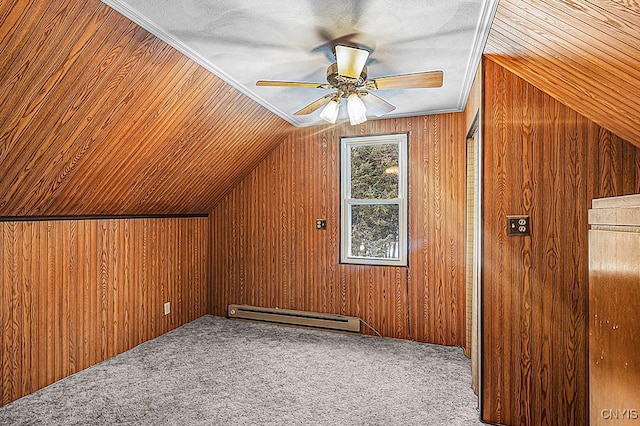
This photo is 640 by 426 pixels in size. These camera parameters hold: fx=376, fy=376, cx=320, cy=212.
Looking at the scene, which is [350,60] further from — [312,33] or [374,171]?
[374,171]

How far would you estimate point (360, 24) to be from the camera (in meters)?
2.15

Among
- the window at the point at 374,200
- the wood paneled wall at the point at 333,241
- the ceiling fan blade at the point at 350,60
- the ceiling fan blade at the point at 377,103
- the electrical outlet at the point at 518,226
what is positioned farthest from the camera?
the window at the point at 374,200

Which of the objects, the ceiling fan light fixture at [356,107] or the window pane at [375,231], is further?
the window pane at [375,231]

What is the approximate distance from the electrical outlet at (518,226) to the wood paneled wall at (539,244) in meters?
0.04

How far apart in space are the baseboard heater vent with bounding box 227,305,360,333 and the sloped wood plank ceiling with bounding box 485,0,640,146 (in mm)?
2898

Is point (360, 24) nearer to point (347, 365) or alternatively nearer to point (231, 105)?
point (231, 105)

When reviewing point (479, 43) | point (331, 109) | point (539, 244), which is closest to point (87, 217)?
point (331, 109)

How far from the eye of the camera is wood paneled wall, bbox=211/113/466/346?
12.6 feet

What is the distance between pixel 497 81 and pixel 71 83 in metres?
2.59

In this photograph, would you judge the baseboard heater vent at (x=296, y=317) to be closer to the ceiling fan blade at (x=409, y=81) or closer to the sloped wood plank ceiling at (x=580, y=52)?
the ceiling fan blade at (x=409, y=81)

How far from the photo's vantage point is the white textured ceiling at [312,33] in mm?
1963

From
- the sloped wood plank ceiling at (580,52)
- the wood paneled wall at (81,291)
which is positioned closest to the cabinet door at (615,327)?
the sloped wood plank ceiling at (580,52)

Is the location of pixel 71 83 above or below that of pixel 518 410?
above

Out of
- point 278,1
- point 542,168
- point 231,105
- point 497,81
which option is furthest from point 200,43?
point 542,168
